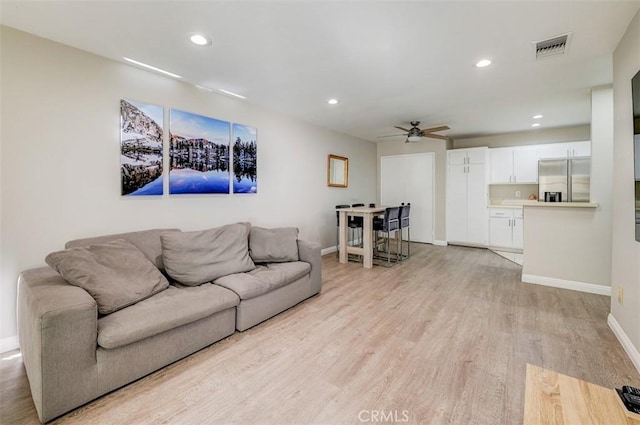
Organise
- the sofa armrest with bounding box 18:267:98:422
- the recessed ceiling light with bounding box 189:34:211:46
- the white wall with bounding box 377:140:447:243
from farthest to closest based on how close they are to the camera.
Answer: the white wall with bounding box 377:140:447:243 < the recessed ceiling light with bounding box 189:34:211:46 < the sofa armrest with bounding box 18:267:98:422

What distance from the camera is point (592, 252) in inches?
134

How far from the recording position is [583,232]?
135 inches

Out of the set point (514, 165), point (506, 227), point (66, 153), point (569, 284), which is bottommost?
point (569, 284)

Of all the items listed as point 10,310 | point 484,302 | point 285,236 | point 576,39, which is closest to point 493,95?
point 576,39

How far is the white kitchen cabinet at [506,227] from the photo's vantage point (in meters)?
5.64

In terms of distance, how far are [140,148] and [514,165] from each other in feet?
21.7

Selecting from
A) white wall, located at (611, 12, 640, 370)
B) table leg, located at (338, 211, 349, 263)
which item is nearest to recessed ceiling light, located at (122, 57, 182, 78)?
table leg, located at (338, 211, 349, 263)

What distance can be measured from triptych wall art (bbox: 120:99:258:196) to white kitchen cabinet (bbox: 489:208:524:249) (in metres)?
5.07

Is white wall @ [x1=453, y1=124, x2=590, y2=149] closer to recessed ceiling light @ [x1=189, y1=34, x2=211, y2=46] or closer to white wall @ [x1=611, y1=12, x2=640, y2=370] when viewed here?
white wall @ [x1=611, y1=12, x2=640, y2=370]

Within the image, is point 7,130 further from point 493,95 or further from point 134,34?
point 493,95

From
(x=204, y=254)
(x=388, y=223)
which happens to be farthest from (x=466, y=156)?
(x=204, y=254)

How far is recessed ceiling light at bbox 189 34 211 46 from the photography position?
2266 millimetres

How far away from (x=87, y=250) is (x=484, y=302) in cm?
386

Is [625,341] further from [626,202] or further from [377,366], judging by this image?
[377,366]
